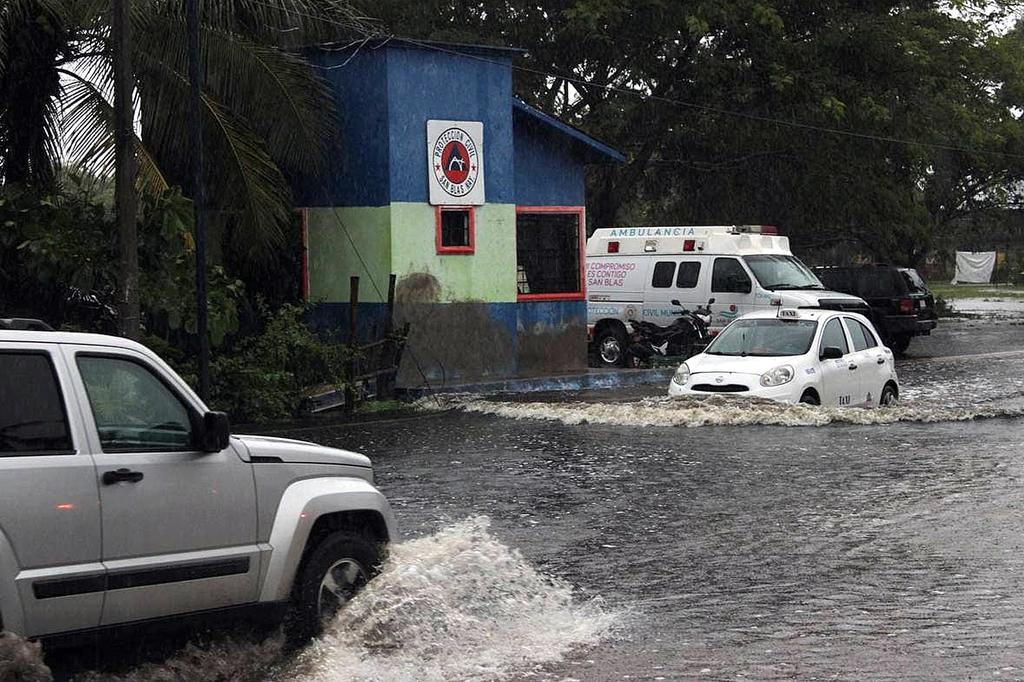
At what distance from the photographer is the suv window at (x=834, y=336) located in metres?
19.5

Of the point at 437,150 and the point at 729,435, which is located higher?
the point at 437,150

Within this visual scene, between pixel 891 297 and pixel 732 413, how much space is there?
50.3ft

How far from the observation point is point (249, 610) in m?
7.22

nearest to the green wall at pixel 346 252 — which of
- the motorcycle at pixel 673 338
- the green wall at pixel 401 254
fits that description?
the green wall at pixel 401 254

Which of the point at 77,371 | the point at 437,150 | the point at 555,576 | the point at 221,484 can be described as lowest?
the point at 555,576

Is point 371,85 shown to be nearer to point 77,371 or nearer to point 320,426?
point 320,426

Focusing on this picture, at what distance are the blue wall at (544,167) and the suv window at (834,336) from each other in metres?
7.60

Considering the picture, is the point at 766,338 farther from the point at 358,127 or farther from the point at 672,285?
the point at 672,285

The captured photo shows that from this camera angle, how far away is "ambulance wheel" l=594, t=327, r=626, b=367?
95.3 feet

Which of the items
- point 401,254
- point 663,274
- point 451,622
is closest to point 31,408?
point 451,622

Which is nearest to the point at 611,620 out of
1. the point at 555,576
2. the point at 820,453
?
the point at 555,576

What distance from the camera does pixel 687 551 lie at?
1074 centimetres

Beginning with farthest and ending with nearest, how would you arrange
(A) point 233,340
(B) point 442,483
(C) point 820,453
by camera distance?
(A) point 233,340, (C) point 820,453, (B) point 442,483

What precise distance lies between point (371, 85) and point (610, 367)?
309 inches
